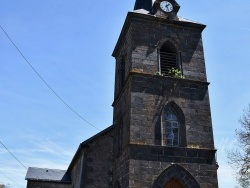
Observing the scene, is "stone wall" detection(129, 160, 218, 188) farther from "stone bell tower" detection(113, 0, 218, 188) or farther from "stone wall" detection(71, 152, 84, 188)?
"stone wall" detection(71, 152, 84, 188)

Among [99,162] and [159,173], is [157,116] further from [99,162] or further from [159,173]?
[99,162]

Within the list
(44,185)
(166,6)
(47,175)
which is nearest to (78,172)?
(44,185)

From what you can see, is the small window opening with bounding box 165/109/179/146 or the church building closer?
the church building

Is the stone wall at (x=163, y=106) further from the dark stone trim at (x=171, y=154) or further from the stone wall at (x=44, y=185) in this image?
the stone wall at (x=44, y=185)

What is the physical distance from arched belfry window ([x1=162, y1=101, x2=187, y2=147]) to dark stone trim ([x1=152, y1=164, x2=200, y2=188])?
3.21 ft

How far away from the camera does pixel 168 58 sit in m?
13.9

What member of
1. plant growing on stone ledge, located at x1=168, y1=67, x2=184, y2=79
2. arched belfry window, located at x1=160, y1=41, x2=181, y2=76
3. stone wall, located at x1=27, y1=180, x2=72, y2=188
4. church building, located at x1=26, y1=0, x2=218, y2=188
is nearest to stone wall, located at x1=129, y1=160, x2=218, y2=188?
church building, located at x1=26, y1=0, x2=218, y2=188

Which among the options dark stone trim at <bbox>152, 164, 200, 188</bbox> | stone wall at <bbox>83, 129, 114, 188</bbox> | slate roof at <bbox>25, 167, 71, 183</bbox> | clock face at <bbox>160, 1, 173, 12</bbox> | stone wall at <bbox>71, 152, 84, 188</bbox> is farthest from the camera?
slate roof at <bbox>25, 167, 71, 183</bbox>

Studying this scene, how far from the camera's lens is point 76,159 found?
15914 millimetres

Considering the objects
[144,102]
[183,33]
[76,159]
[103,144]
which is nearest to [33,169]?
[76,159]

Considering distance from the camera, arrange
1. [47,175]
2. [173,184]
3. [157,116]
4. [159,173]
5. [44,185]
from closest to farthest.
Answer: [159,173]
[173,184]
[157,116]
[44,185]
[47,175]

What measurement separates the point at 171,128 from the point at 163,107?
2.90 ft

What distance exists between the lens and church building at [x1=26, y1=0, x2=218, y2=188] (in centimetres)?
1150

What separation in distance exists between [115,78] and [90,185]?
20.0 feet
